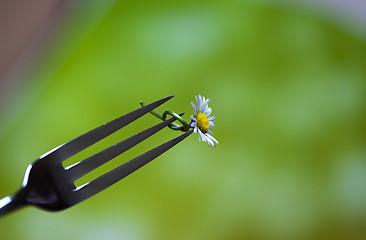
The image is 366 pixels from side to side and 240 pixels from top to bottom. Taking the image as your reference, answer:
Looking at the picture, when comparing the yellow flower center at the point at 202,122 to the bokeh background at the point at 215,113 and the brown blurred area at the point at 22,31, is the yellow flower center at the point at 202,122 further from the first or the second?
the bokeh background at the point at 215,113

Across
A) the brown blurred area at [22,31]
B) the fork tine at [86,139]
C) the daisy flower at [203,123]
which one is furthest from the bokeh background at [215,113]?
the fork tine at [86,139]

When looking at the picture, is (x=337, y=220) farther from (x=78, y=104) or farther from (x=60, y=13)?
(x=60, y=13)

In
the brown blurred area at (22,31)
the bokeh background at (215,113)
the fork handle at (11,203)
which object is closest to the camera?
the fork handle at (11,203)

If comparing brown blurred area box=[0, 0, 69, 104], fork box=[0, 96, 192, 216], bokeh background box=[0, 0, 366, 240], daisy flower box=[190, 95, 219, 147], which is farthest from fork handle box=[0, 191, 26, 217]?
bokeh background box=[0, 0, 366, 240]

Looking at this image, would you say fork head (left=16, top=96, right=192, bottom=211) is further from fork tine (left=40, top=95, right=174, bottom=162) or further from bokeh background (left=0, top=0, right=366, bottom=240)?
bokeh background (left=0, top=0, right=366, bottom=240)

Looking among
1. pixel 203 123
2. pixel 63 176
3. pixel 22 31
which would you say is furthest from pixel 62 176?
pixel 22 31

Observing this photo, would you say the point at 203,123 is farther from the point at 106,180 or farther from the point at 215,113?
the point at 215,113
